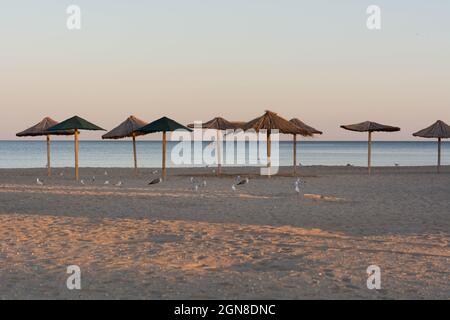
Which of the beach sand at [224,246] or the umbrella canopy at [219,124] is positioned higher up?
the umbrella canopy at [219,124]

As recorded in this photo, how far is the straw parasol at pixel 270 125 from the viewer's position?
62.4 feet

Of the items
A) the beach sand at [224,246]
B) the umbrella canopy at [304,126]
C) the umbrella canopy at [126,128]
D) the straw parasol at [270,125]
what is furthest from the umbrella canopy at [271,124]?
the beach sand at [224,246]

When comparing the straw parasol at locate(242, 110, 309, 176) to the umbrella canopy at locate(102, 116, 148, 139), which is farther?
the umbrella canopy at locate(102, 116, 148, 139)

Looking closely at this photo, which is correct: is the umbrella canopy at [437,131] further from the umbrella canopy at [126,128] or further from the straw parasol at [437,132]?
the umbrella canopy at [126,128]

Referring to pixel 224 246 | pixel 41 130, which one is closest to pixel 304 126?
pixel 41 130

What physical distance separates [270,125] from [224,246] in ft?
42.0

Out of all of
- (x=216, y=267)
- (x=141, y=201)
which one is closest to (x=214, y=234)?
(x=216, y=267)

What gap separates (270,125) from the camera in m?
19.1

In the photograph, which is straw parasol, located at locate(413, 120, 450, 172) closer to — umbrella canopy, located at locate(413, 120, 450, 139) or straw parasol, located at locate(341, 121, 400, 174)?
umbrella canopy, located at locate(413, 120, 450, 139)

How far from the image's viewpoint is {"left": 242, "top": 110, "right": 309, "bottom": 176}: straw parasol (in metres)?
19.0

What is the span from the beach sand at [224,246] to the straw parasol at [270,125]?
6.79 m

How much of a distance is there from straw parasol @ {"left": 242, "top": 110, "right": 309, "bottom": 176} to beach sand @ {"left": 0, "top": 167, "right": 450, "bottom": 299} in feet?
22.3

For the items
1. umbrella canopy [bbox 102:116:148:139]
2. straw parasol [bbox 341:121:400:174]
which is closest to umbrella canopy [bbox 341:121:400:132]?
straw parasol [bbox 341:121:400:174]
